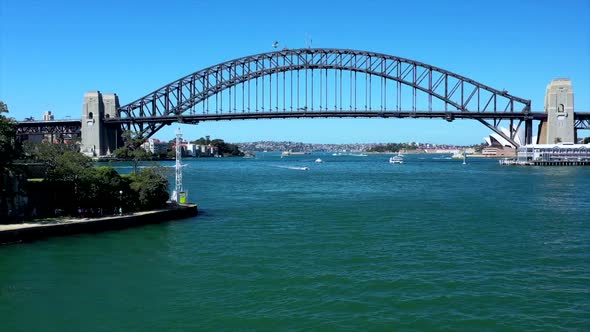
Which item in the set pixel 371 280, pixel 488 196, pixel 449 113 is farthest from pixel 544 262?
pixel 449 113

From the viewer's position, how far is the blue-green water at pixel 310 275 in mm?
13250

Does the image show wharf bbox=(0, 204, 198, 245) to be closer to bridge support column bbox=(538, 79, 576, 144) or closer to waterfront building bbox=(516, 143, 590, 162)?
waterfront building bbox=(516, 143, 590, 162)

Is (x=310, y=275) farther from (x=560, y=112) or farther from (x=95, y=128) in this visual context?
(x=95, y=128)

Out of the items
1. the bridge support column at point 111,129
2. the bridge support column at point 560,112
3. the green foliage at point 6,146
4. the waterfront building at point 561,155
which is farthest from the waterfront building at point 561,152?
the green foliage at point 6,146

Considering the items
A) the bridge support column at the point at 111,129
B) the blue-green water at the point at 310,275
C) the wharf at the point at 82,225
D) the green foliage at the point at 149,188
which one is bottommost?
the blue-green water at the point at 310,275

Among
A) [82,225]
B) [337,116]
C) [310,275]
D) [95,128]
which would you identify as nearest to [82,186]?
[82,225]

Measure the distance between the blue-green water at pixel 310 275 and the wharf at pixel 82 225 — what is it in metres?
0.77

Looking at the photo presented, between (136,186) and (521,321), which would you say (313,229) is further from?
(521,321)

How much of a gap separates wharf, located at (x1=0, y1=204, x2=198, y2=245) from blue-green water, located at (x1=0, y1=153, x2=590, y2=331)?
769 mm

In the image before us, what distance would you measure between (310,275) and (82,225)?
12257 millimetres

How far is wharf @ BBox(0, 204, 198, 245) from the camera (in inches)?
877

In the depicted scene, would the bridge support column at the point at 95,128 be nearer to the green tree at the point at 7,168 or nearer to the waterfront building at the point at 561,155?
the waterfront building at the point at 561,155

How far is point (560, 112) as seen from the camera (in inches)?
3952

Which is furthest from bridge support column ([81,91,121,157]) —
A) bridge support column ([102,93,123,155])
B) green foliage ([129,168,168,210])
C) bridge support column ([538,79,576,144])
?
green foliage ([129,168,168,210])
